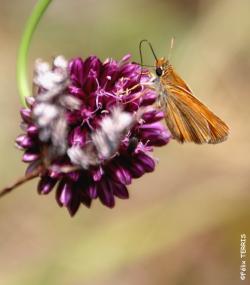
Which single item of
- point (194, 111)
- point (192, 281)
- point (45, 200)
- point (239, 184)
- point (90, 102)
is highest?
point (90, 102)

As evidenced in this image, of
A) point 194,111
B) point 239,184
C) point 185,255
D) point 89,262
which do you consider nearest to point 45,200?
point 89,262

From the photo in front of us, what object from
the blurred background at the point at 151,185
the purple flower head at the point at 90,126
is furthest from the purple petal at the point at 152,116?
the blurred background at the point at 151,185

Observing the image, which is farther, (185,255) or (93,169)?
(185,255)

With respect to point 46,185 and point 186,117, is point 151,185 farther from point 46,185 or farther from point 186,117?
point 46,185

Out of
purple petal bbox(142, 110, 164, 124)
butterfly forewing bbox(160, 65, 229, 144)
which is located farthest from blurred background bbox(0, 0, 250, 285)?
purple petal bbox(142, 110, 164, 124)

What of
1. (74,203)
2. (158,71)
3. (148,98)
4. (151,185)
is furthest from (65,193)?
(151,185)

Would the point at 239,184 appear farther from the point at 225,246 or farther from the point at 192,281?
the point at 192,281

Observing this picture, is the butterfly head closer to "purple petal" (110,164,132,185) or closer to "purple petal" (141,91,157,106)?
"purple petal" (141,91,157,106)

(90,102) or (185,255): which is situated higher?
(90,102)
